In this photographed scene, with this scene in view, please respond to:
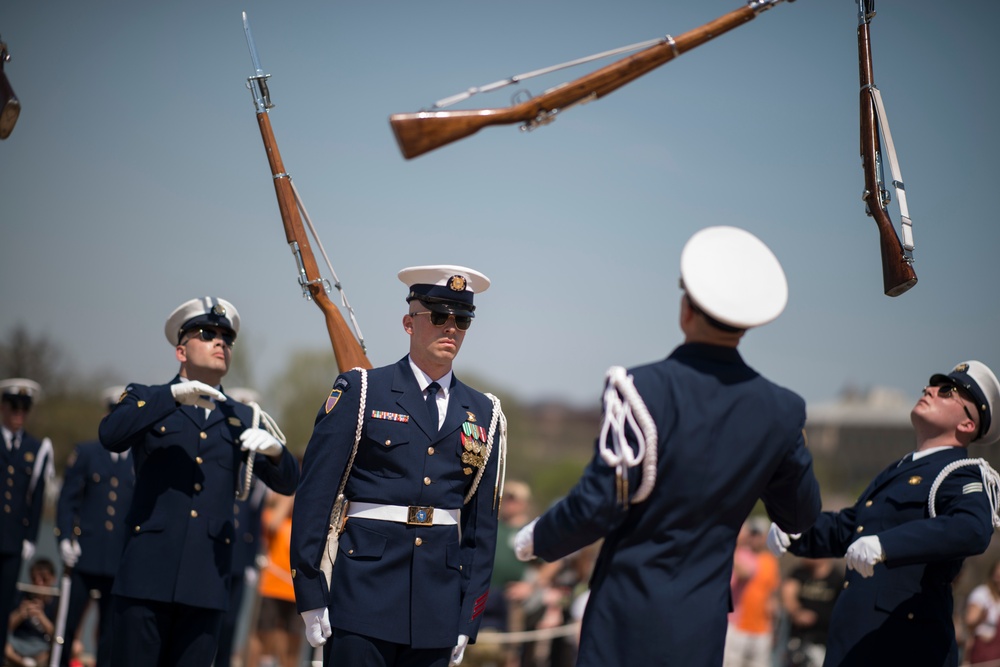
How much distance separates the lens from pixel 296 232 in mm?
5676

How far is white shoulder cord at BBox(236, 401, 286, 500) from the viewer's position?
555cm

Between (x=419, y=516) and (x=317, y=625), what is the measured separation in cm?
59

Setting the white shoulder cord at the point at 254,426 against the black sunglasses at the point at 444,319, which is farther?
the white shoulder cord at the point at 254,426

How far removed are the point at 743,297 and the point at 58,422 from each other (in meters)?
42.7

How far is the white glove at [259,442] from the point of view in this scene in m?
5.32

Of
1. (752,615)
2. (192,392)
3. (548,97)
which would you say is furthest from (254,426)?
(752,615)

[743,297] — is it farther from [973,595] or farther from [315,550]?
[973,595]

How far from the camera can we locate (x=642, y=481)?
11.8 ft

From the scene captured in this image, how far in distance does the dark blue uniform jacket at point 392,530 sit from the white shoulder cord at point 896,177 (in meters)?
2.02

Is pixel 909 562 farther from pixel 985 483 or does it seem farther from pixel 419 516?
pixel 419 516

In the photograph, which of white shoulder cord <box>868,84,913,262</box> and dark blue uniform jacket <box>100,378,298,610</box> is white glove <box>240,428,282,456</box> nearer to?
dark blue uniform jacket <box>100,378,298,610</box>

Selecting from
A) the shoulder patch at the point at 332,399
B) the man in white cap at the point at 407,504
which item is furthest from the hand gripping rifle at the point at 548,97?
the shoulder patch at the point at 332,399

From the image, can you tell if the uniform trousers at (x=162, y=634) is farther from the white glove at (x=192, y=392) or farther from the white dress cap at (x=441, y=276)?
the white dress cap at (x=441, y=276)

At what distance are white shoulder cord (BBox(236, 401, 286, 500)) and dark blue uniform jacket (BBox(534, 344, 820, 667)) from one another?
2.25 m
